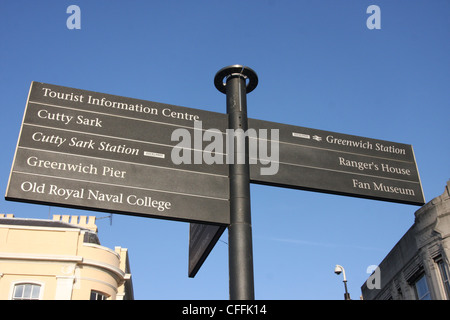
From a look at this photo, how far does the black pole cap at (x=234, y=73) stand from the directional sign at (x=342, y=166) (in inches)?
21.9

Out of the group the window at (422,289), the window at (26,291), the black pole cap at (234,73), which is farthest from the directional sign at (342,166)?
the window at (26,291)

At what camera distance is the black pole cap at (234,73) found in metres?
6.27

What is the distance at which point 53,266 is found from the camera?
23.2 m

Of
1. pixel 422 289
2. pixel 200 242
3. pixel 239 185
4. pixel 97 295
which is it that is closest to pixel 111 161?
pixel 239 185

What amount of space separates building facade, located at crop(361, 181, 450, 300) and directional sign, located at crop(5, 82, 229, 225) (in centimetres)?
1255

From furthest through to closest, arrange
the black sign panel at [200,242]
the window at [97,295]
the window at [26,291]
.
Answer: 1. the window at [97,295]
2. the window at [26,291]
3. the black sign panel at [200,242]

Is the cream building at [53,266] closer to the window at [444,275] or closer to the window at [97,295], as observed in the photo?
the window at [97,295]

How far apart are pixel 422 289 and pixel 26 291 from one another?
16.2m

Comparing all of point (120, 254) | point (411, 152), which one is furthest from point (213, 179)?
point (120, 254)

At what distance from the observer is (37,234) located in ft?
79.0

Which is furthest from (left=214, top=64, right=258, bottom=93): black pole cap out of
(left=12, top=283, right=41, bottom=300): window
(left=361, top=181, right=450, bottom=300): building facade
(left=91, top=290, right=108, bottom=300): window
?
(left=91, top=290, right=108, bottom=300): window

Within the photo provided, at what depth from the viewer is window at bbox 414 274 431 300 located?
17.4 metres

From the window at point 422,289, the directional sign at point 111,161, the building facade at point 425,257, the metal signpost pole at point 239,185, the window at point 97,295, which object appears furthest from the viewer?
the window at point 97,295

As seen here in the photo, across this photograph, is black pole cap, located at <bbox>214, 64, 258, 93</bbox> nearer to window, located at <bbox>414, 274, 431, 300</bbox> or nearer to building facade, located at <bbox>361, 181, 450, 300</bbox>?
building facade, located at <bbox>361, 181, 450, 300</bbox>
